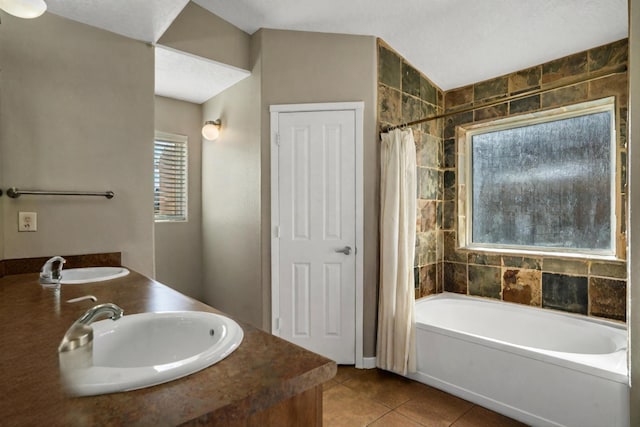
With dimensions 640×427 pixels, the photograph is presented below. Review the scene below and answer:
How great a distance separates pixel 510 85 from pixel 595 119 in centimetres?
71

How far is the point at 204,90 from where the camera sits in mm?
3234

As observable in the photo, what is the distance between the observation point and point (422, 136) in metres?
3.10

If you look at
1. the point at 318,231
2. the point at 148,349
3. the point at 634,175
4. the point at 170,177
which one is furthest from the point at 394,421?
the point at 170,177

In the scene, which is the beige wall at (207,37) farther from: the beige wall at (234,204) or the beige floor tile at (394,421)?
the beige floor tile at (394,421)

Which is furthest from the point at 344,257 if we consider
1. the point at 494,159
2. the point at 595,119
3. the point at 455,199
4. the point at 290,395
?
the point at 595,119

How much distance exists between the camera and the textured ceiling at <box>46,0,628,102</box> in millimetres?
1942

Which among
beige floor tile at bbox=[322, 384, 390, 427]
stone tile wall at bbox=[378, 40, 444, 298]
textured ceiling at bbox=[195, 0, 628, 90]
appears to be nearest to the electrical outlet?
textured ceiling at bbox=[195, 0, 628, 90]

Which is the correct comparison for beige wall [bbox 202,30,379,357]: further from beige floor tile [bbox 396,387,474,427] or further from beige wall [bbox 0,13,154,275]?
beige wall [bbox 0,13,154,275]

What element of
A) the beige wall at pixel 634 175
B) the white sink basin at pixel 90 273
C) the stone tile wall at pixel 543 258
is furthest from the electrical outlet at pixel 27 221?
the stone tile wall at pixel 543 258

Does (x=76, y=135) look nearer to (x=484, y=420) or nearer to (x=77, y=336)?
(x=77, y=336)

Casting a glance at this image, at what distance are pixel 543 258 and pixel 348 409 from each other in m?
1.95

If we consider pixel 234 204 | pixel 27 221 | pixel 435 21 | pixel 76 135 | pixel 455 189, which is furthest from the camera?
pixel 455 189

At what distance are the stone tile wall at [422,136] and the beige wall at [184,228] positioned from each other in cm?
210

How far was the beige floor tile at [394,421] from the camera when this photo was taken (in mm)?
1863
